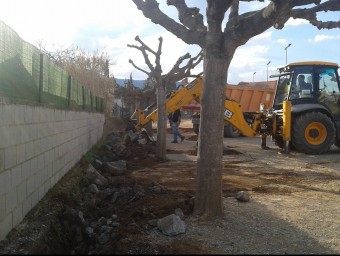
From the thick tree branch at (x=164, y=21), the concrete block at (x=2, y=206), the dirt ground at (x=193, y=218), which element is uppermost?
the thick tree branch at (x=164, y=21)

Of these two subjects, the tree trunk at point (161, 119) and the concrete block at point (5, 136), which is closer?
the concrete block at point (5, 136)

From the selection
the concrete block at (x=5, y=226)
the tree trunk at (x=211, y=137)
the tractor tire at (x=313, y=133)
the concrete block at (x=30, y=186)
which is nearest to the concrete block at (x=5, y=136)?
the concrete block at (x=5, y=226)

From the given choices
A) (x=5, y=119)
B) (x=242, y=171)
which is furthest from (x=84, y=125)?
(x=5, y=119)

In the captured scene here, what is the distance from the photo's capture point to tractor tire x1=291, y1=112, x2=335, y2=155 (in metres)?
14.7

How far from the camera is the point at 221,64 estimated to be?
5.93 meters

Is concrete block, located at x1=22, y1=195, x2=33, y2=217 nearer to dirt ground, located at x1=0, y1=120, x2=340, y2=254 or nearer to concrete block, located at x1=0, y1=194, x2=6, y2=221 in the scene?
dirt ground, located at x1=0, y1=120, x2=340, y2=254

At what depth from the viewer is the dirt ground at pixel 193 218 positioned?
4.91 m

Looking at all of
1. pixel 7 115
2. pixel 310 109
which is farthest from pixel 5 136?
pixel 310 109

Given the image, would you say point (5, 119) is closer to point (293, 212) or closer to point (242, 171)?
point (293, 212)

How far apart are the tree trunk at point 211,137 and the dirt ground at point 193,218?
0.96 ft

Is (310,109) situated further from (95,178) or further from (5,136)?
(5,136)

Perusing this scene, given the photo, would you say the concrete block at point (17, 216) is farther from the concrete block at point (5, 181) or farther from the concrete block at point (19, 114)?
the concrete block at point (19, 114)

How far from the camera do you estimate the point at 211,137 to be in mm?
5953

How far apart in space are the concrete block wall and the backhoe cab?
27.2 ft
